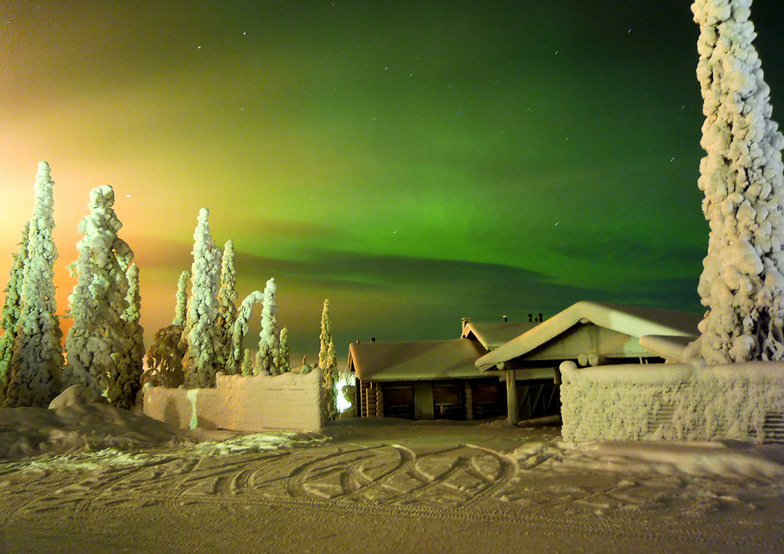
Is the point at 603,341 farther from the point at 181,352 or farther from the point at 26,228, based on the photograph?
the point at 26,228

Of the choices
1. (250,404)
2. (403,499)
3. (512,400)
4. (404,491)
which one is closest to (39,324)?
(250,404)

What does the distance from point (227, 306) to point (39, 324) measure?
838 centimetres

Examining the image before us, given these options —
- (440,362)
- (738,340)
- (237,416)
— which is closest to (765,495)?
(738,340)

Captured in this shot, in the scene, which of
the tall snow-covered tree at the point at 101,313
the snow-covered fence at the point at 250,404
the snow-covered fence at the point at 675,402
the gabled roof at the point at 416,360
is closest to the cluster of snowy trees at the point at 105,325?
the tall snow-covered tree at the point at 101,313

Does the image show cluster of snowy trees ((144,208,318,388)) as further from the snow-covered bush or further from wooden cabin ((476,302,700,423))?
wooden cabin ((476,302,700,423))

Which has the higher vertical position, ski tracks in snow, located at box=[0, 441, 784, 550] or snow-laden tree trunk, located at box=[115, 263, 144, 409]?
snow-laden tree trunk, located at box=[115, 263, 144, 409]

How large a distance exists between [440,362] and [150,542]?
2117cm

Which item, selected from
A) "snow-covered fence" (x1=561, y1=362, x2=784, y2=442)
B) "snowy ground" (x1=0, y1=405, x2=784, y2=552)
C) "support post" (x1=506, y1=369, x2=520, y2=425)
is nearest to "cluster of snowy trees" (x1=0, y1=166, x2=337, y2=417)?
"support post" (x1=506, y1=369, x2=520, y2=425)

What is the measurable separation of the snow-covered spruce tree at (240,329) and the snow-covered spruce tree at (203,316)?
0.92m

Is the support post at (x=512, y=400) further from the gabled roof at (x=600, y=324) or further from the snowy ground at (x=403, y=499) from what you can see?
the snowy ground at (x=403, y=499)

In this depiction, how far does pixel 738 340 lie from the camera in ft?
29.8

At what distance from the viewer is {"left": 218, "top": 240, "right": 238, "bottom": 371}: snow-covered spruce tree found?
27297 millimetres

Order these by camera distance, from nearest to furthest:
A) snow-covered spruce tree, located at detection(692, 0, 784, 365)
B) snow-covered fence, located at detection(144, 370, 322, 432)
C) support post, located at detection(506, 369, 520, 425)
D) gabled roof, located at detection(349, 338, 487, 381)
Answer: snow-covered spruce tree, located at detection(692, 0, 784, 365) < snow-covered fence, located at detection(144, 370, 322, 432) < support post, located at detection(506, 369, 520, 425) < gabled roof, located at detection(349, 338, 487, 381)

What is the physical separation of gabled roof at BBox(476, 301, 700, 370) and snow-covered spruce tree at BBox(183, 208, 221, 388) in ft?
49.7
